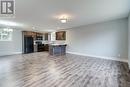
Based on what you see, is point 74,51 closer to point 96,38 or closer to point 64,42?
point 64,42

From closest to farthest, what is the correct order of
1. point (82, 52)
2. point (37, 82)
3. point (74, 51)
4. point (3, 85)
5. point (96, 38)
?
point (3, 85)
point (37, 82)
point (96, 38)
point (82, 52)
point (74, 51)

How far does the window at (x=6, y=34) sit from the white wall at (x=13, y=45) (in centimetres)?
27

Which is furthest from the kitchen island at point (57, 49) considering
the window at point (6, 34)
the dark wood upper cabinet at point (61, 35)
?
the window at point (6, 34)

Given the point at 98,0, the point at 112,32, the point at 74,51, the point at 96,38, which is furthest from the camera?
the point at 74,51

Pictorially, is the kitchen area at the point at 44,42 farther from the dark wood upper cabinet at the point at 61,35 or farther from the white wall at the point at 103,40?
the white wall at the point at 103,40

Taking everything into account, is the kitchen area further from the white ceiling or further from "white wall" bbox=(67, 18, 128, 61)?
the white ceiling

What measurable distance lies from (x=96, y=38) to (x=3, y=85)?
6.70 meters

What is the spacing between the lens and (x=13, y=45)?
10.0m

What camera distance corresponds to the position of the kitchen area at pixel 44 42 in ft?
32.7

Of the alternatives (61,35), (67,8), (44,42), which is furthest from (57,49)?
(67,8)

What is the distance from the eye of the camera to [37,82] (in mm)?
3447

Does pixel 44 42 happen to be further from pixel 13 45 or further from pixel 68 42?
pixel 13 45

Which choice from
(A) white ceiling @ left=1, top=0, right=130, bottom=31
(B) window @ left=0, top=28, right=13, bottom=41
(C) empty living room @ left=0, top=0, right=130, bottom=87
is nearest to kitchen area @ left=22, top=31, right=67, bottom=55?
(C) empty living room @ left=0, top=0, right=130, bottom=87

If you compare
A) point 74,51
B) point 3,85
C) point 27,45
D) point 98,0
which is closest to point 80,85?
point 3,85
